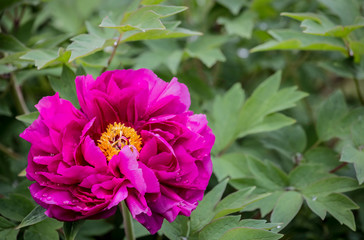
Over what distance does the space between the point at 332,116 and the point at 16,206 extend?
72 centimetres

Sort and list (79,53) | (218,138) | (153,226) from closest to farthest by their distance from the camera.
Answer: (153,226) < (79,53) < (218,138)

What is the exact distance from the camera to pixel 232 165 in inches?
36.4

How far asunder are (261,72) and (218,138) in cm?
62

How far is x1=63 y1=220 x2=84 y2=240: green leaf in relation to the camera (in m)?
0.61

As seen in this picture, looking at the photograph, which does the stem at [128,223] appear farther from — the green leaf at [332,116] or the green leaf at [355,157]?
the green leaf at [332,116]

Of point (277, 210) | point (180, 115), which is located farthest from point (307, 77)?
point (180, 115)

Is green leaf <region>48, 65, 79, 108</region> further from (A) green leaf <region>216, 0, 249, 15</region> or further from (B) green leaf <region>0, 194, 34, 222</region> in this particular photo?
(A) green leaf <region>216, 0, 249, 15</region>

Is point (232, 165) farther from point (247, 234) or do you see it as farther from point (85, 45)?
point (85, 45)

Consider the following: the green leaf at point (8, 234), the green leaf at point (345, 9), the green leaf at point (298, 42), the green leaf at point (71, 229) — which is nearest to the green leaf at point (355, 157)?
the green leaf at point (298, 42)

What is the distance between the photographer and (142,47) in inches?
48.6

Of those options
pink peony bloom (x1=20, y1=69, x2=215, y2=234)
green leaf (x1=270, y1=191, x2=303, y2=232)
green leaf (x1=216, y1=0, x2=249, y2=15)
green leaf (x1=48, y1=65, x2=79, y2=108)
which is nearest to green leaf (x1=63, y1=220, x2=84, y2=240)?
pink peony bloom (x1=20, y1=69, x2=215, y2=234)

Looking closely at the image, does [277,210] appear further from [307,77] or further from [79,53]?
[307,77]

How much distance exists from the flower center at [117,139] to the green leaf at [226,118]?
34cm

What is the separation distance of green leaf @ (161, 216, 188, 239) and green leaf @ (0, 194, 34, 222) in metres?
0.24
